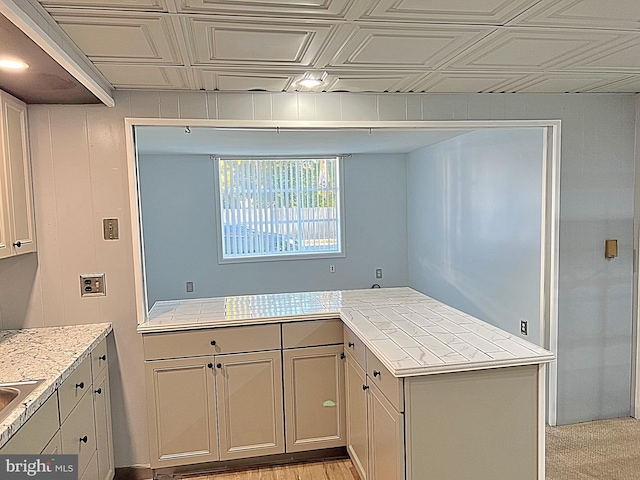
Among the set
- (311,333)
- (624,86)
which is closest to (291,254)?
(311,333)

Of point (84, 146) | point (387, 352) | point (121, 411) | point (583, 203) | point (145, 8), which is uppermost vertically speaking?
point (145, 8)

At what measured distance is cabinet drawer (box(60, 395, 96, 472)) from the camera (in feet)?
6.18

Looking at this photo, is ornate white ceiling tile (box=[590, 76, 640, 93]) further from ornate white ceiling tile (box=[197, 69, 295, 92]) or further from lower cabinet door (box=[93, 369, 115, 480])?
lower cabinet door (box=[93, 369, 115, 480])

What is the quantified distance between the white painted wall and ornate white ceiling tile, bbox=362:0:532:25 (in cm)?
114

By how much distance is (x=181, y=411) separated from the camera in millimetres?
2664

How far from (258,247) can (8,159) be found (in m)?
4.22

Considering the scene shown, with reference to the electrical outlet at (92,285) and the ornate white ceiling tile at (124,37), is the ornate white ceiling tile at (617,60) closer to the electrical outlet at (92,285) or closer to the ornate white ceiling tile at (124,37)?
the ornate white ceiling tile at (124,37)

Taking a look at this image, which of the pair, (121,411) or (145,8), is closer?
(145,8)

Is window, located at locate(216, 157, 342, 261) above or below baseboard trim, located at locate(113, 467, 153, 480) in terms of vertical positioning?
above

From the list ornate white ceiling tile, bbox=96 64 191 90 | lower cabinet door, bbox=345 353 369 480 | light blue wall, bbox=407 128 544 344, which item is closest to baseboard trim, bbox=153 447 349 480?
lower cabinet door, bbox=345 353 369 480

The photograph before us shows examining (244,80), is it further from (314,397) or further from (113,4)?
(314,397)

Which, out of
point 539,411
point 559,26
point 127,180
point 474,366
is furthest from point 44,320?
point 559,26

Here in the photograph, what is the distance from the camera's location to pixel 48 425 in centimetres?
168

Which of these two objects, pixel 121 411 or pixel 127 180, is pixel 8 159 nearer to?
pixel 127 180
